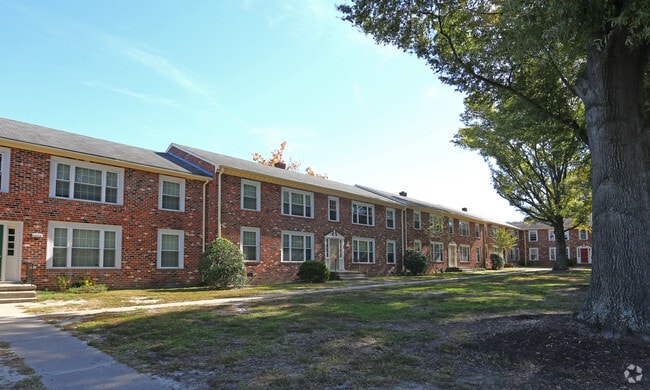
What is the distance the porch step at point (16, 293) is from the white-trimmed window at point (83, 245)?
1706 millimetres

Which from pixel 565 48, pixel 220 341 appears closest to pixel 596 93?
pixel 565 48

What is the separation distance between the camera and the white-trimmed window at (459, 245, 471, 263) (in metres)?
38.5

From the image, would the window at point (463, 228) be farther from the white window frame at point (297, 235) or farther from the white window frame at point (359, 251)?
the white window frame at point (297, 235)

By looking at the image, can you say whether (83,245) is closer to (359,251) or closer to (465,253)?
(359,251)

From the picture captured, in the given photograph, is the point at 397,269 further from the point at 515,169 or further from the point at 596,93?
the point at 596,93

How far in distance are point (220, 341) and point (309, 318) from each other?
253 centimetres

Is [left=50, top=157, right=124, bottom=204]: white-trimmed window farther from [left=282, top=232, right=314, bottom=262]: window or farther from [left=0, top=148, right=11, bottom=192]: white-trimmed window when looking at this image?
[left=282, top=232, right=314, bottom=262]: window

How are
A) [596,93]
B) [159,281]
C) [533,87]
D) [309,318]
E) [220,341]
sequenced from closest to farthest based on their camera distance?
1. [220,341]
2. [596,93]
3. [309,318]
4. [533,87]
5. [159,281]

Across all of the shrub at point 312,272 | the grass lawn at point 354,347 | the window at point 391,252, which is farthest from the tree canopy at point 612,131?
the window at point 391,252

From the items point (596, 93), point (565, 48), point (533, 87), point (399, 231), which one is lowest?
point (399, 231)

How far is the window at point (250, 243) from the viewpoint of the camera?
65.3 ft

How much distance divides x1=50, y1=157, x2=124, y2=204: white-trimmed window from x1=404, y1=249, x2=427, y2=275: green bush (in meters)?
18.8

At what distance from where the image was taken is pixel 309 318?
336 inches

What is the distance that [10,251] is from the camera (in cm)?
1379
